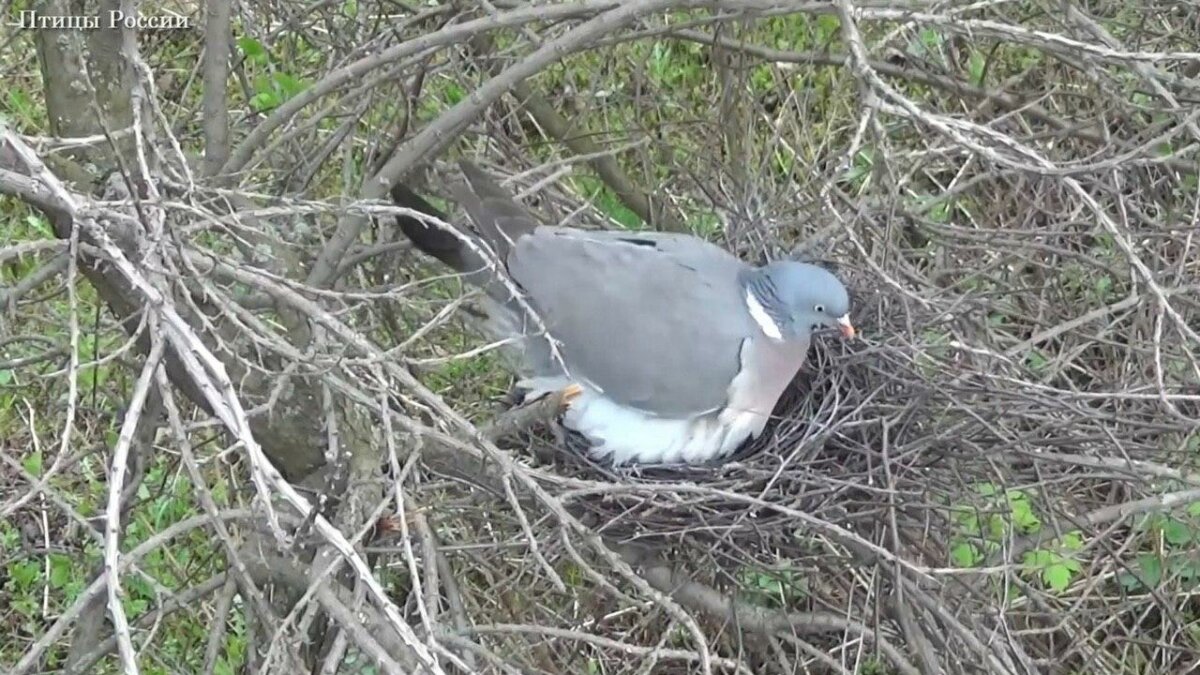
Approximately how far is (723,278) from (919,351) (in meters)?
0.39

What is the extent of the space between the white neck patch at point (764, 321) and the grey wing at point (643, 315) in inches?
0.6

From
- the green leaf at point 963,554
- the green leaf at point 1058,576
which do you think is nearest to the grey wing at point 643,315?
the green leaf at point 963,554

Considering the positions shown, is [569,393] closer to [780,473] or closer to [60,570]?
[780,473]

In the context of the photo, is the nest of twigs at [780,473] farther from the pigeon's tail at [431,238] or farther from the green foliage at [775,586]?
the pigeon's tail at [431,238]

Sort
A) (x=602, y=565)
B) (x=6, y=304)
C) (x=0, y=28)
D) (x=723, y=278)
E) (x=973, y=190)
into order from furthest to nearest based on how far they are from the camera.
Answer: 1. (x=973, y=190)
2. (x=0, y=28)
3. (x=602, y=565)
4. (x=723, y=278)
5. (x=6, y=304)

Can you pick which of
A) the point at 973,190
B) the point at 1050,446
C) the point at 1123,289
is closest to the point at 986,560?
the point at 1050,446

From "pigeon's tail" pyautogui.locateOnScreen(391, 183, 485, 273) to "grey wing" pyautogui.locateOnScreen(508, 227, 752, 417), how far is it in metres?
0.10

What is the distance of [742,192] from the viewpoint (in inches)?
103

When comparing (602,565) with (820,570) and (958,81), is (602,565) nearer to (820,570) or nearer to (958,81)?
(820,570)

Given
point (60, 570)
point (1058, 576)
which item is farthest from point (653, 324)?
point (60, 570)

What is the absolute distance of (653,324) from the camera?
7.64ft

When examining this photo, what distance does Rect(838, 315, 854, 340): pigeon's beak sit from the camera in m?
2.29

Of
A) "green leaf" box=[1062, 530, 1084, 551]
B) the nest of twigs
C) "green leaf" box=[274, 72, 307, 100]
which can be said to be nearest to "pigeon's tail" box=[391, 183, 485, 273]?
"green leaf" box=[274, 72, 307, 100]

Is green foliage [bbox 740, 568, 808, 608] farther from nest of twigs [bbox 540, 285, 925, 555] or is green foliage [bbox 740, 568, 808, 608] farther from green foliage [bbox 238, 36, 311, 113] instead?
green foliage [bbox 238, 36, 311, 113]
